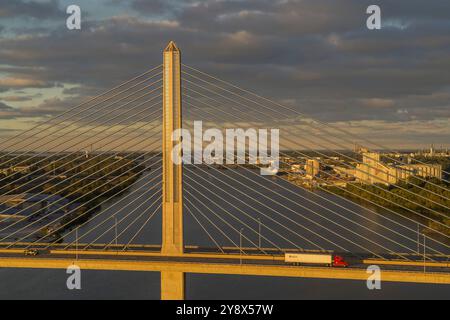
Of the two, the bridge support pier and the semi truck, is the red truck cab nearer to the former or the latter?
the semi truck

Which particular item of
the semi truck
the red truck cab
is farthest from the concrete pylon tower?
the red truck cab

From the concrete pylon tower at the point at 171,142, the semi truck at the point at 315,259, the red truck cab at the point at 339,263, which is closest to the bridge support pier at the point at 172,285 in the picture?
the concrete pylon tower at the point at 171,142

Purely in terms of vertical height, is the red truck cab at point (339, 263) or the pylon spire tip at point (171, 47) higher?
the pylon spire tip at point (171, 47)

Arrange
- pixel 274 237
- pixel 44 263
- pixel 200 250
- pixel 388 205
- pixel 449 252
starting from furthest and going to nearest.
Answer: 1. pixel 388 205
2. pixel 274 237
3. pixel 449 252
4. pixel 200 250
5. pixel 44 263

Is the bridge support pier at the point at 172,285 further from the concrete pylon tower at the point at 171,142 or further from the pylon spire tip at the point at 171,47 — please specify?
the pylon spire tip at the point at 171,47

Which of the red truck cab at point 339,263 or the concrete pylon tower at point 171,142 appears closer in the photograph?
the red truck cab at point 339,263
